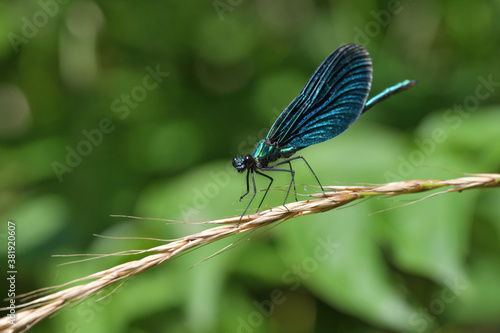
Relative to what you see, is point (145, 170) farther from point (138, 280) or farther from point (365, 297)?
point (365, 297)

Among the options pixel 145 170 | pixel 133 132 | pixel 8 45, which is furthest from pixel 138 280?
Answer: pixel 8 45

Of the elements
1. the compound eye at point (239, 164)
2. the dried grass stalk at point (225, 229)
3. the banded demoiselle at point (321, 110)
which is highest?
the banded demoiselle at point (321, 110)

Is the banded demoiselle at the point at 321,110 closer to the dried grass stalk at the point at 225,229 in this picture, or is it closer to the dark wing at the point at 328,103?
the dark wing at the point at 328,103

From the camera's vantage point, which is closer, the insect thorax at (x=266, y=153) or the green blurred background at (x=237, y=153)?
the insect thorax at (x=266, y=153)

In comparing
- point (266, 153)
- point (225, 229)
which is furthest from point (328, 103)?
point (225, 229)

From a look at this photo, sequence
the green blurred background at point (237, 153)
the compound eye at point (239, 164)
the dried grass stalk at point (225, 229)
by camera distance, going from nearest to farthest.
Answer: the dried grass stalk at point (225, 229) < the compound eye at point (239, 164) < the green blurred background at point (237, 153)

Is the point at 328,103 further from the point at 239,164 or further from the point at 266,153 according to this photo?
the point at 239,164

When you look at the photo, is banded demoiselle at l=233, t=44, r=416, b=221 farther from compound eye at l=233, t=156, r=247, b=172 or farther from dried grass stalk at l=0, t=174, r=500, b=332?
dried grass stalk at l=0, t=174, r=500, b=332

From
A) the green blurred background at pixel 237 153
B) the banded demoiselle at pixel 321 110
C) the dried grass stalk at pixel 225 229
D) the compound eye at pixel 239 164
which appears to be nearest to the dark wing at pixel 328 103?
the banded demoiselle at pixel 321 110
